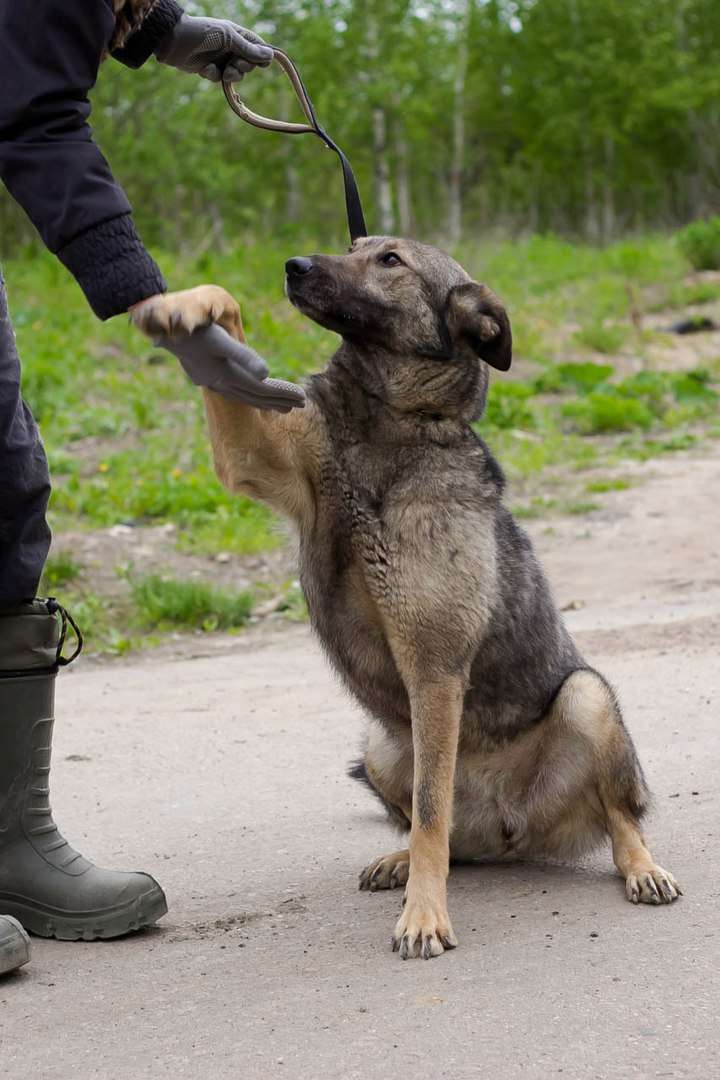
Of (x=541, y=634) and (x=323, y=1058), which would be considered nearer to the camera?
(x=323, y=1058)

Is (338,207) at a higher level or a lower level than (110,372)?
higher

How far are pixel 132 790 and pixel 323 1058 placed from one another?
6.57 ft

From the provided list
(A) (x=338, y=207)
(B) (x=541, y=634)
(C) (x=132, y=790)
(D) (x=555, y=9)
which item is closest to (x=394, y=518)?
(B) (x=541, y=634)

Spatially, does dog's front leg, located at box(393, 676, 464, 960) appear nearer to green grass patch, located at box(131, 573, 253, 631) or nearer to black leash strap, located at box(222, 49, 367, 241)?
black leash strap, located at box(222, 49, 367, 241)

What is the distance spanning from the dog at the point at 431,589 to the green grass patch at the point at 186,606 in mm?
3086

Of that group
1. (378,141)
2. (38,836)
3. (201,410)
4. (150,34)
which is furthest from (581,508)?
(378,141)

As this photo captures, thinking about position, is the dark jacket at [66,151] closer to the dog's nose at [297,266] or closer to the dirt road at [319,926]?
the dog's nose at [297,266]

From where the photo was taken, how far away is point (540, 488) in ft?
28.6

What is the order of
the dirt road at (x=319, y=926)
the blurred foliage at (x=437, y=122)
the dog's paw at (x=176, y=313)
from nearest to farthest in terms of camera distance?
the dirt road at (x=319, y=926)
the dog's paw at (x=176, y=313)
the blurred foliage at (x=437, y=122)

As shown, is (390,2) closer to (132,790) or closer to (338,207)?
(338,207)

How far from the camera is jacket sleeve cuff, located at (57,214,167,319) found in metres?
2.46

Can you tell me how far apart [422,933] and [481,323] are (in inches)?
60.0

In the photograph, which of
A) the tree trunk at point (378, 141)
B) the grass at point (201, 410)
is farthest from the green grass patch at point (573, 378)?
the tree trunk at point (378, 141)

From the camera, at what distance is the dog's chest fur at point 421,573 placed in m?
3.02
